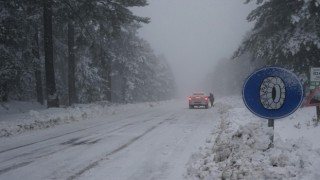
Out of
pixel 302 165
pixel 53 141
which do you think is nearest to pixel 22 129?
pixel 53 141

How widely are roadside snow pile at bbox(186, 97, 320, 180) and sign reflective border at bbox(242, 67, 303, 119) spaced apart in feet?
2.47

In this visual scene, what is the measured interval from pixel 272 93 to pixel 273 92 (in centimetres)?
2

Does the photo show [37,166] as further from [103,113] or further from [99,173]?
[103,113]

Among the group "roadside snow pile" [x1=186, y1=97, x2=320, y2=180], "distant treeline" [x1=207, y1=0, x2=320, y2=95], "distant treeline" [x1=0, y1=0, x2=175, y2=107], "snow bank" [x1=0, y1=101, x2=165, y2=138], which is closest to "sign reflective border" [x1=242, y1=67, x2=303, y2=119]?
"roadside snow pile" [x1=186, y1=97, x2=320, y2=180]

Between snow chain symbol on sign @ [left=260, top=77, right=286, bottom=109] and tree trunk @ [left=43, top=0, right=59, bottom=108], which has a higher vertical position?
tree trunk @ [left=43, top=0, right=59, bottom=108]

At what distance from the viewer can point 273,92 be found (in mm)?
5543

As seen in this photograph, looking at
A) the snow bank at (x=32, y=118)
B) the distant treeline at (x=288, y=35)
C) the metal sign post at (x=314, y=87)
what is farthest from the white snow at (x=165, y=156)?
the distant treeline at (x=288, y=35)

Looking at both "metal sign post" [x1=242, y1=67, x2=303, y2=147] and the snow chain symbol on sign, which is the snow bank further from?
the snow chain symbol on sign

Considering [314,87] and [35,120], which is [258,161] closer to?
[314,87]

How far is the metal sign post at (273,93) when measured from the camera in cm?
543

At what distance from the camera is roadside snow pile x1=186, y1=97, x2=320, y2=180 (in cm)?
523

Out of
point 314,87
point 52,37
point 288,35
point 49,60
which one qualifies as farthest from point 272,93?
point 52,37

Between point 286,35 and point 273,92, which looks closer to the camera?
point 273,92

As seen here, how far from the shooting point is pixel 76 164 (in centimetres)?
759
